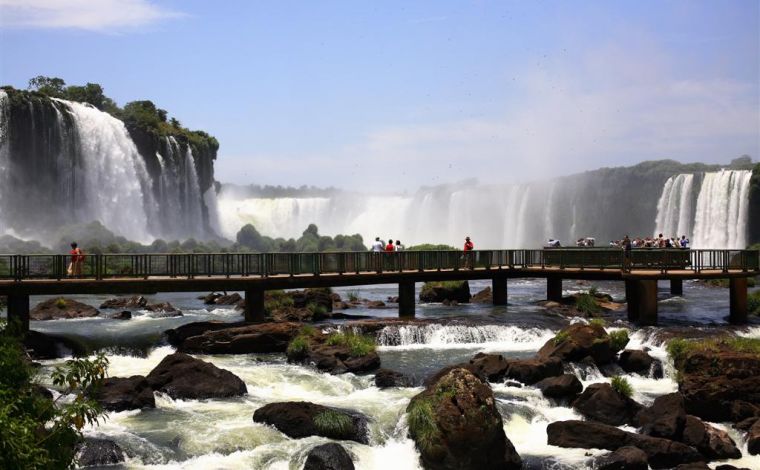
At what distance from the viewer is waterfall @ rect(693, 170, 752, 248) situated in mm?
69625

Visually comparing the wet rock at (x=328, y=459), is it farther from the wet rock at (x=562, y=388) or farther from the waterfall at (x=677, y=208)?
the waterfall at (x=677, y=208)

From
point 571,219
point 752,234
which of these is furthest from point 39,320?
point 571,219

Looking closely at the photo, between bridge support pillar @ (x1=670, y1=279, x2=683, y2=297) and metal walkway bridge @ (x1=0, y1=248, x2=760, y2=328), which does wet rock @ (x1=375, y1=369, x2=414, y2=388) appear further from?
bridge support pillar @ (x1=670, y1=279, x2=683, y2=297)

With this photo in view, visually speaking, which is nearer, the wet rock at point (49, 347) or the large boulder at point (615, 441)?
the large boulder at point (615, 441)

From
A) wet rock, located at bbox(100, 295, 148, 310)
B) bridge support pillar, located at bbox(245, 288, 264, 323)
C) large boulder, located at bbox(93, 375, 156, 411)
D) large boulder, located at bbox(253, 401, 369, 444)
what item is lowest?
large boulder, located at bbox(253, 401, 369, 444)

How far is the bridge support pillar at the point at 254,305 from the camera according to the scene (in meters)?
30.0

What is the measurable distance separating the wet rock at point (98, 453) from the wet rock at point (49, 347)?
10.0 metres

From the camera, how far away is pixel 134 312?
3675cm

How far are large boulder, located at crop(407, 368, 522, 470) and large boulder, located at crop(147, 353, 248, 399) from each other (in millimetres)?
6018

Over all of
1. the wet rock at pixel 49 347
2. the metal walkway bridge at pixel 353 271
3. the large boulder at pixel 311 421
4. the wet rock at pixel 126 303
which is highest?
the metal walkway bridge at pixel 353 271

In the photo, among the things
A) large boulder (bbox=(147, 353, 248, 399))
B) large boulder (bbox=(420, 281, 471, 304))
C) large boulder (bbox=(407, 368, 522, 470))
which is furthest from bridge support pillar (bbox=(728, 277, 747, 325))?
large boulder (bbox=(147, 353, 248, 399))

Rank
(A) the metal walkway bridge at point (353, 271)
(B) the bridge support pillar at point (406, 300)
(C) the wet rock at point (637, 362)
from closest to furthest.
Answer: (C) the wet rock at point (637, 362) < (A) the metal walkway bridge at point (353, 271) < (B) the bridge support pillar at point (406, 300)

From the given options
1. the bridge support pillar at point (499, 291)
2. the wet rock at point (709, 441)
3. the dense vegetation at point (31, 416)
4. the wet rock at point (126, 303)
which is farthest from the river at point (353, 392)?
the dense vegetation at point (31, 416)

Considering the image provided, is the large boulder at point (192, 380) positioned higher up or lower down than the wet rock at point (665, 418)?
higher up
